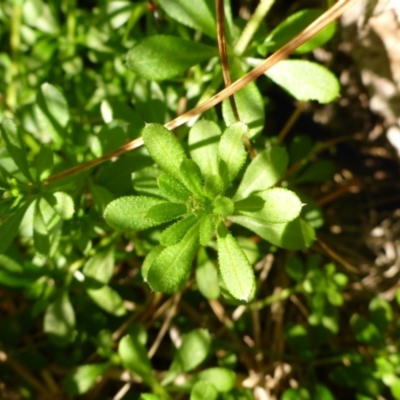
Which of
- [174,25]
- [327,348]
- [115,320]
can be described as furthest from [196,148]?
[327,348]

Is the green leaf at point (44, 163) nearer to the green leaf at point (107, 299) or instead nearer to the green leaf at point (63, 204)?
the green leaf at point (63, 204)

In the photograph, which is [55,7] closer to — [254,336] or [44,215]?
[44,215]

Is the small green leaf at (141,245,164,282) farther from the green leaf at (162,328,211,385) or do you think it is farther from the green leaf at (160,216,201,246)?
the green leaf at (162,328,211,385)

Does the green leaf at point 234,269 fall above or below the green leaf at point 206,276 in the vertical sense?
above

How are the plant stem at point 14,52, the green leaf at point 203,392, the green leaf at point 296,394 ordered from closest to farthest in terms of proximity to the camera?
the green leaf at point 203,392
the green leaf at point 296,394
the plant stem at point 14,52

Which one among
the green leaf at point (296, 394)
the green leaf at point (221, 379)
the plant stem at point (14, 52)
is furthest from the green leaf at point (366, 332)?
the plant stem at point (14, 52)

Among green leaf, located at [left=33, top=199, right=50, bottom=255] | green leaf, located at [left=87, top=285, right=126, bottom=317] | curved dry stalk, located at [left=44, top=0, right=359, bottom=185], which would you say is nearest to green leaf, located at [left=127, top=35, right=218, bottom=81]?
curved dry stalk, located at [left=44, top=0, right=359, bottom=185]

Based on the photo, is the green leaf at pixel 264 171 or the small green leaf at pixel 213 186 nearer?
the small green leaf at pixel 213 186
